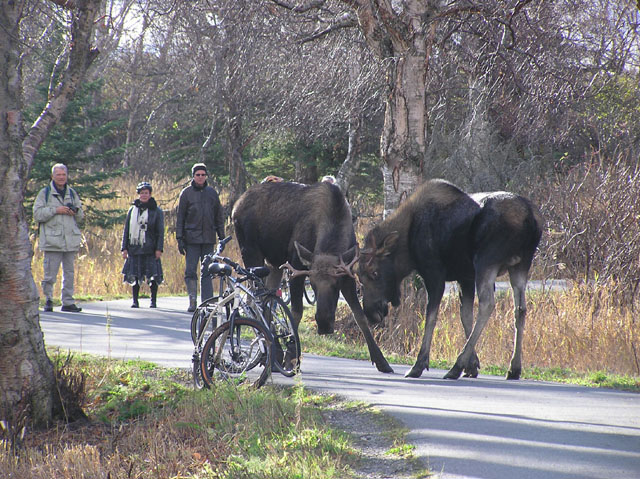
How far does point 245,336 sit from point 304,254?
58.3 inches

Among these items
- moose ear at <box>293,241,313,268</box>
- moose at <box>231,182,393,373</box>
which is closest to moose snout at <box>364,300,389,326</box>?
moose at <box>231,182,393,373</box>

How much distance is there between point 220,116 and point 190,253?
363 inches

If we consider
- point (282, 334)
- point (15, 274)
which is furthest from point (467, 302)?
point (15, 274)

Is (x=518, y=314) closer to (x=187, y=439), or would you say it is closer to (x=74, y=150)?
(x=187, y=439)

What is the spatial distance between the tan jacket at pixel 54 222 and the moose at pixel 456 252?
624 cm

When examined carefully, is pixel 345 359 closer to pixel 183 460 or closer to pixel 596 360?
pixel 596 360

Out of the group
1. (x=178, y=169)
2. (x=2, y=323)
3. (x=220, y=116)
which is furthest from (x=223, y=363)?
(x=178, y=169)

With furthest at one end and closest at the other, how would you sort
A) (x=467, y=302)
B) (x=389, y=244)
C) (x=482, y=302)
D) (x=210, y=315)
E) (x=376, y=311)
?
(x=467, y=302)
(x=376, y=311)
(x=389, y=244)
(x=482, y=302)
(x=210, y=315)

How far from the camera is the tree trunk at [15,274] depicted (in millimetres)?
7113

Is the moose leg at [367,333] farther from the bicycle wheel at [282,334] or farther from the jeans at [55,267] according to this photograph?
the jeans at [55,267]

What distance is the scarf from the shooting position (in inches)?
556

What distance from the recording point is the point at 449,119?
20.0 m

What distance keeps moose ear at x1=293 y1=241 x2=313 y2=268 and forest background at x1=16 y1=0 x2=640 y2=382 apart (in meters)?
3.21

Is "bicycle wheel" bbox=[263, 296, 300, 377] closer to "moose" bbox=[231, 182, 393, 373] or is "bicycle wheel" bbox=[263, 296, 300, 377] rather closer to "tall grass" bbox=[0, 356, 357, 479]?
"tall grass" bbox=[0, 356, 357, 479]
